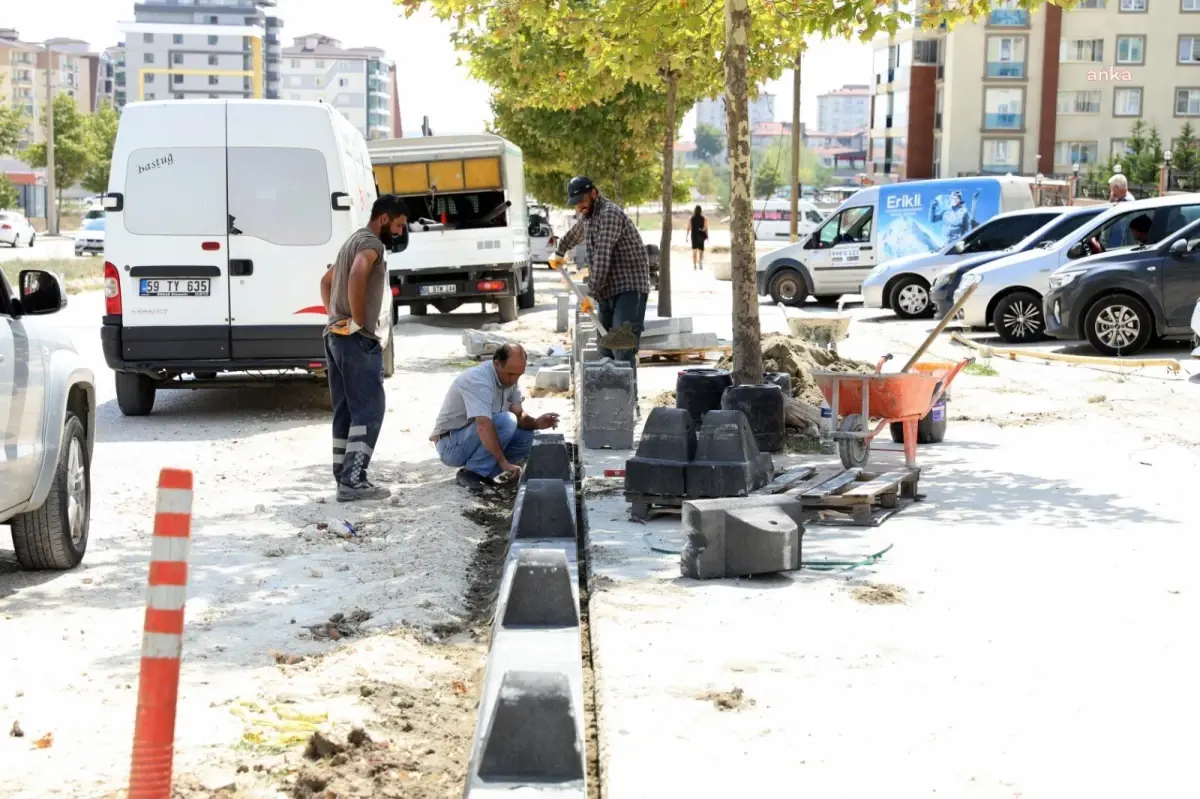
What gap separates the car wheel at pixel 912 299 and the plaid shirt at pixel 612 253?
1436cm

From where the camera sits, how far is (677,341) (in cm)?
1708

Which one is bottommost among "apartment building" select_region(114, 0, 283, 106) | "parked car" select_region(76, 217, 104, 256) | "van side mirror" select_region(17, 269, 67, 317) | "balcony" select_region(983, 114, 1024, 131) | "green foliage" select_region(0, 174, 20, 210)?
"parked car" select_region(76, 217, 104, 256)

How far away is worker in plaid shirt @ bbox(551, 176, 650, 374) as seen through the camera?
1238cm

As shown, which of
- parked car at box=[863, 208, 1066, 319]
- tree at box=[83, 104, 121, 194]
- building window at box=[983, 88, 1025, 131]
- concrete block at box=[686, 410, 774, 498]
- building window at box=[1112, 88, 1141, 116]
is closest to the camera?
concrete block at box=[686, 410, 774, 498]

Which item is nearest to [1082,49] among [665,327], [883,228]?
[883,228]

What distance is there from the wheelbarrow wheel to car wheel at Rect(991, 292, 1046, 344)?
12.7 meters

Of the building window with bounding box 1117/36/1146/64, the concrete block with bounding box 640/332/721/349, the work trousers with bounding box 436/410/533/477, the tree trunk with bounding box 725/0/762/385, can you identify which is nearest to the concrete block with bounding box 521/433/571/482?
the work trousers with bounding box 436/410/533/477

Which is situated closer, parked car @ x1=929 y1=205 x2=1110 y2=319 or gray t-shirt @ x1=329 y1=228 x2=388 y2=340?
gray t-shirt @ x1=329 y1=228 x2=388 y2=340

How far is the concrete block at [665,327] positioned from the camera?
17.0 m

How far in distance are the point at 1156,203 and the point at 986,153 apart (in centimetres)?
6626

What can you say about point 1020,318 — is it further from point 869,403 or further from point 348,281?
point 348,281

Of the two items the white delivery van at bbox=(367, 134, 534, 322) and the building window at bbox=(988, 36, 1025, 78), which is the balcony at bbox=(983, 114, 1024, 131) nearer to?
the building window at bbox=(988, 36, 1025, 78)

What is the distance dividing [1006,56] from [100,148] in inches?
2291

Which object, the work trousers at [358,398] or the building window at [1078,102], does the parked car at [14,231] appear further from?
the building window at [1078,102]
